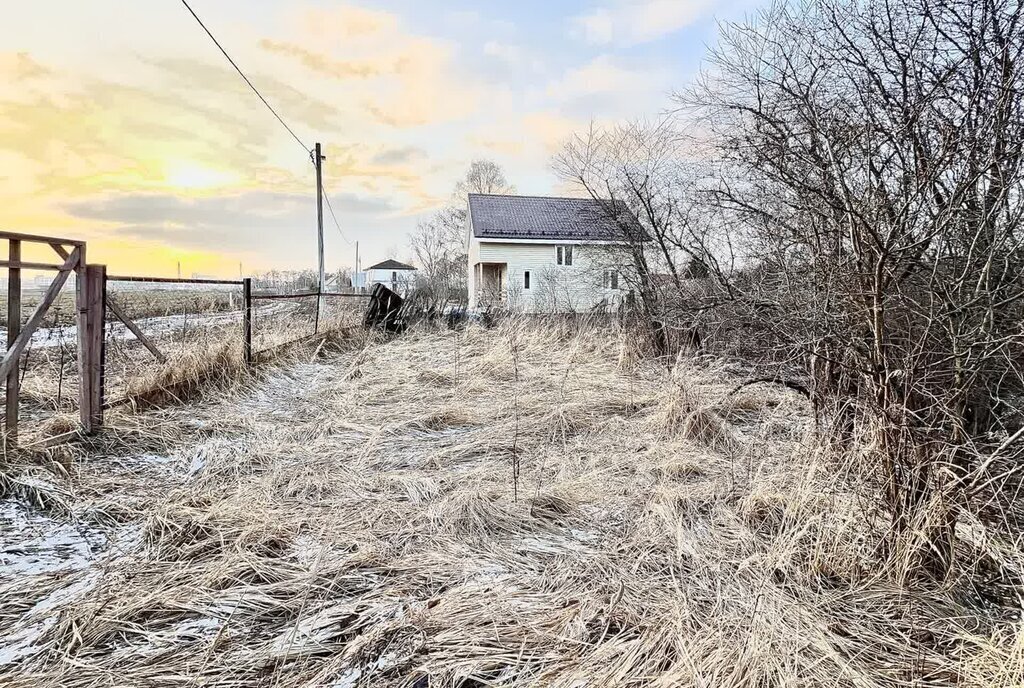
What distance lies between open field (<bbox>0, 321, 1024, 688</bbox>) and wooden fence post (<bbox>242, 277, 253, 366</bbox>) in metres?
2.30

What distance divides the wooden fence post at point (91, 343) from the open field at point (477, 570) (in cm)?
23

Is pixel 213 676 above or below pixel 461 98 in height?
below

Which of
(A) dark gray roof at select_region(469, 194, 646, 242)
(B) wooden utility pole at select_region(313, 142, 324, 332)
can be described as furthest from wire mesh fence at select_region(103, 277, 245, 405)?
(A) dark gray roof at select_region(469, 194, 646, 242)

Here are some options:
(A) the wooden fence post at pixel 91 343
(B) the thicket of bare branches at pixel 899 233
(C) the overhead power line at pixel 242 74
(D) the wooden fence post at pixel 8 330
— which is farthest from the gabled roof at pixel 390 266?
(B) the thicket of bare branches at pixel 899 233

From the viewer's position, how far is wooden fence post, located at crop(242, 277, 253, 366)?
20.2 ft

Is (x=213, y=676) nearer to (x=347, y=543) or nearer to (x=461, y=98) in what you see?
(x=347, y=543)

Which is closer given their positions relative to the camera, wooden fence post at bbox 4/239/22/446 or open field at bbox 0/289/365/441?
wooden fence post at bbox 4/239/22/446

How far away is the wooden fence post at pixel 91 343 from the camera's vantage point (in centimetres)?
369

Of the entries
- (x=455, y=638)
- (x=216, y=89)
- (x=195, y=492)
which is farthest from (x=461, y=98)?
(x=455, y=638)

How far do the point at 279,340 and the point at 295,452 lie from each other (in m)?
4.16

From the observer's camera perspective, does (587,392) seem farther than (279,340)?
No

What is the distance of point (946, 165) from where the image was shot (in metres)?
1.95

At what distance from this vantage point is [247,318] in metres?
6.29

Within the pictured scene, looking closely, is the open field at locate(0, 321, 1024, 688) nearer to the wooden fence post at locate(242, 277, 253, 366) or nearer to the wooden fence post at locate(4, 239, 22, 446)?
the wooden fence post at locate(4, 239, 22, 446)
